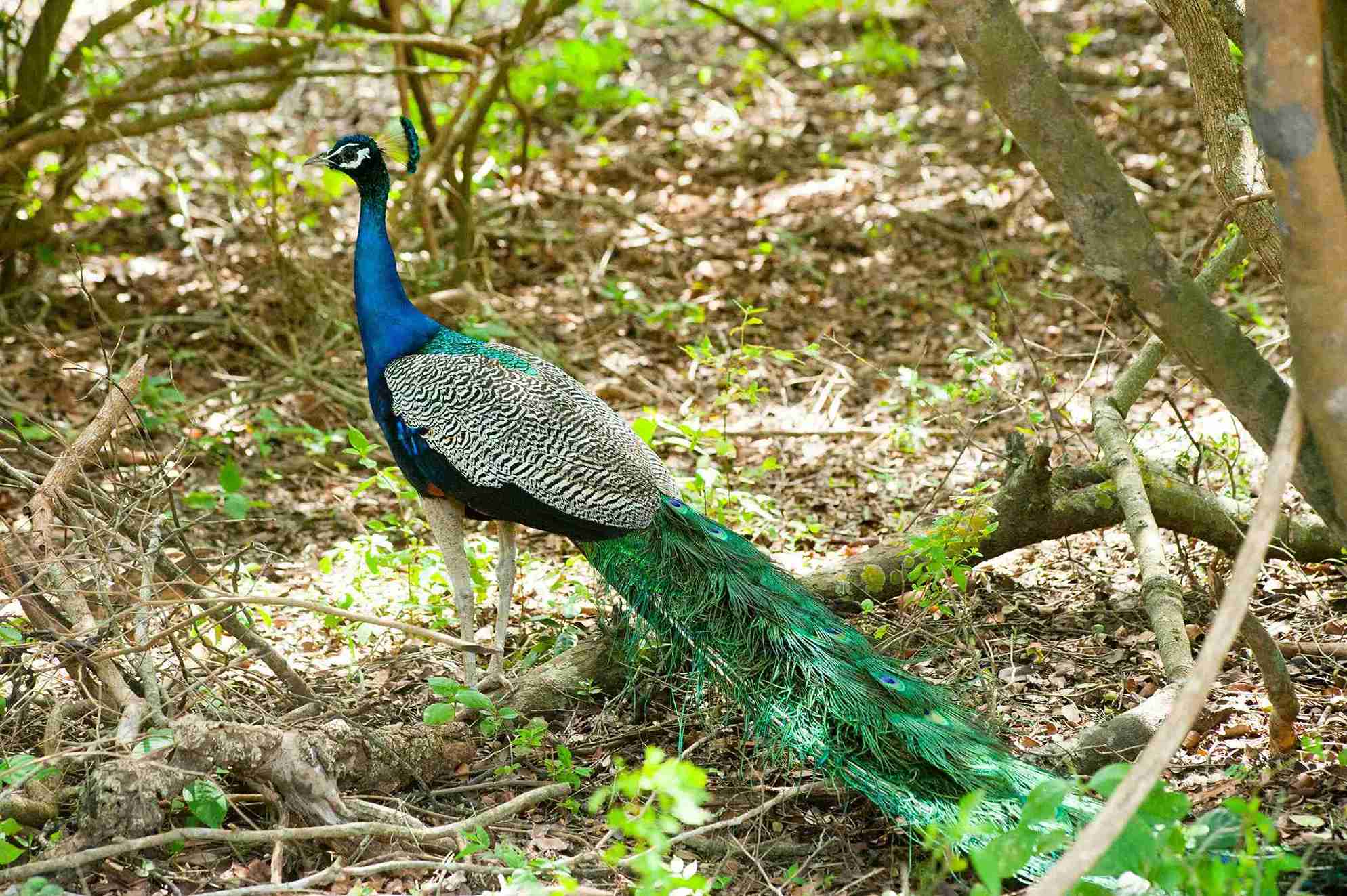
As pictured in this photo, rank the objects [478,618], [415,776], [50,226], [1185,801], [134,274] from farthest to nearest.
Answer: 1. [134,274]
2. [50,226]
3. [478,618]
4. [415,776]
5. [1185,801]

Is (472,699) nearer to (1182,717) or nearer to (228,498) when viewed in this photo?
(228,498)

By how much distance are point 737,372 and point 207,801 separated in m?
3.13

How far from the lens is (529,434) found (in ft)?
15.0

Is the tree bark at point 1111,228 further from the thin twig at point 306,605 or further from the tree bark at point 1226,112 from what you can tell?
the thin twig at point 306,605

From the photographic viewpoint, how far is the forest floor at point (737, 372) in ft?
13.1

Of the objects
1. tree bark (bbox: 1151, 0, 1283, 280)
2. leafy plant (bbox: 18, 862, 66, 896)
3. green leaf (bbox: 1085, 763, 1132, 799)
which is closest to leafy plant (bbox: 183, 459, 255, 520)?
leafy plant (bbox: 18, 862, 66, 896)

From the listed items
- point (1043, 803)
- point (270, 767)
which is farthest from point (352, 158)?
point (1043, 803)

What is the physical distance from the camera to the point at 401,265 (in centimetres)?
843

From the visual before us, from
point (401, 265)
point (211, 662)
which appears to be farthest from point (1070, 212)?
point (401, 265)

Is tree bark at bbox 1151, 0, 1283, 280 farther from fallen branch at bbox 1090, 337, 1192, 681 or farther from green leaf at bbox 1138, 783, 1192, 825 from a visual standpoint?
green leaf at bbox 1138, 783, 1192, 825

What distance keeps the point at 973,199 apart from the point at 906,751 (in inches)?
255

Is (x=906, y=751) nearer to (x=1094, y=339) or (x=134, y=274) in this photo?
(x=1094, y=339)

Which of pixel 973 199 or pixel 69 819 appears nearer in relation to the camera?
pixel 69 819

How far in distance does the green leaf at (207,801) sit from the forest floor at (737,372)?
18 centimetres
